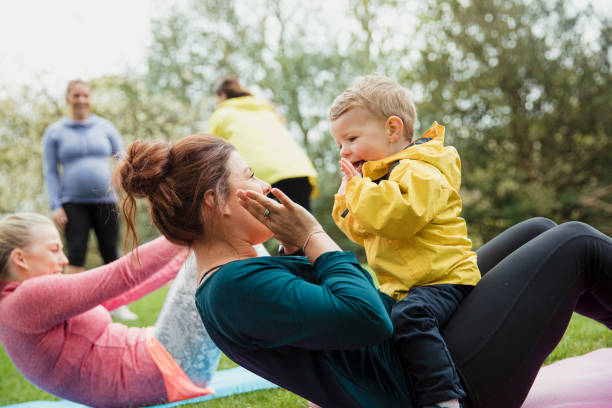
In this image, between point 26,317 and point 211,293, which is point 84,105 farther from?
point 211,293

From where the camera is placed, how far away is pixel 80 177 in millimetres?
5004

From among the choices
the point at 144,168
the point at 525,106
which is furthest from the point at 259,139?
the point at 525,106

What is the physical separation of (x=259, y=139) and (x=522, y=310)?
290 centimetres

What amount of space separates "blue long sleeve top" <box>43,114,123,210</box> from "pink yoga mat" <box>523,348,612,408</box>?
4.11m

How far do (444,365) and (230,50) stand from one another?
57.5 feet

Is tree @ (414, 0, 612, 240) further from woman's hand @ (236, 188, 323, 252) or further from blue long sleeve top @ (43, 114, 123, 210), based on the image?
woman's hand @ (236, 188, 323, 252)

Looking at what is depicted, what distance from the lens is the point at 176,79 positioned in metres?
17.8

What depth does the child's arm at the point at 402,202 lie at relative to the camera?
65.4 inches

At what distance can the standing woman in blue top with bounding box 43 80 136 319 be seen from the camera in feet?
16.3

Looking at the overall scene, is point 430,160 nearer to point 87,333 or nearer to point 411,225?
point 411,225

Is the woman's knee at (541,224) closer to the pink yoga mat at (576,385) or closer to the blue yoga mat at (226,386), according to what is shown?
the pink yoga mat at (576,385)

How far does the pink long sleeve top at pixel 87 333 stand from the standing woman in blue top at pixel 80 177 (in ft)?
8.00

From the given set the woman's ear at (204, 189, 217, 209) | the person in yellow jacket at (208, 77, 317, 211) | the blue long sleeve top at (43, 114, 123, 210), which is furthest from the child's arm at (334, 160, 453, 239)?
the blue long sleeve top at (43, 114, 123, 210)

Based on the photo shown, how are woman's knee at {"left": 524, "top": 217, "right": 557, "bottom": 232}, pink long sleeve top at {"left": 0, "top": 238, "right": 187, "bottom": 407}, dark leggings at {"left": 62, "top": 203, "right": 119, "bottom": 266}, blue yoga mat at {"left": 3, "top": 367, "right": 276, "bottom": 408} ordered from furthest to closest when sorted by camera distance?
dark leggings at {"left": 62, "top": 203, "right": 119, "bottom": 266}
blue yoga mat at {"left": 3, "top": 367, "right": 276, "bottom": 408}
pink long sleeve top at {"left": 0, "top": 238, "right": 187, "bottom": 407}
woman's knee at {"left": 524, "top": 217, "right": 557, "bottom": 232}
